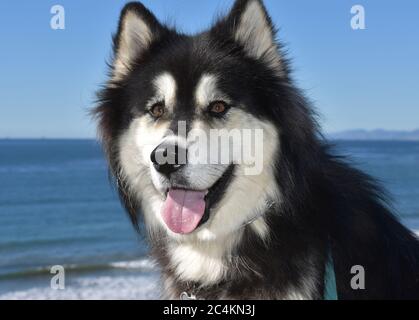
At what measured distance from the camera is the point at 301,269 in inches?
139

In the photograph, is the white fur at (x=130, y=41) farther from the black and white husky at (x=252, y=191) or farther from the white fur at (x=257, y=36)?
the white fur at (x=257, y=36)

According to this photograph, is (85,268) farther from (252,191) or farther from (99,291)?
(252,191)

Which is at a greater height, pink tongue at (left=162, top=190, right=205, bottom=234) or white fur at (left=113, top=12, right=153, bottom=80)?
white fur at (left=113, top=12, right=153, bottom=80)

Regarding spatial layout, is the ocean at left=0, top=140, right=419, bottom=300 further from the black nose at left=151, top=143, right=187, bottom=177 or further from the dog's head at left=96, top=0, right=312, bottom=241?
the black nose at left=151, top=143, right=187, bottom=177

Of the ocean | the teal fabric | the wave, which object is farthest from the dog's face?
the wave

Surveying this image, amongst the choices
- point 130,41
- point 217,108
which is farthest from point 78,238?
point 217,108

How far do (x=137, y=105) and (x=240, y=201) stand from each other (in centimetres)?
87

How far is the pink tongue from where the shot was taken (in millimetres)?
3559

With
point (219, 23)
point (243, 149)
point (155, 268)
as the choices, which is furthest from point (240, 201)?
point (219, 23)

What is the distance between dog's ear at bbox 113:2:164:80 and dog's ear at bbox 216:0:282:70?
0.52m

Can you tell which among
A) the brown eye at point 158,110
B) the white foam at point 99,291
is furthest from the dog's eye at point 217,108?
the white foam at point 99,291

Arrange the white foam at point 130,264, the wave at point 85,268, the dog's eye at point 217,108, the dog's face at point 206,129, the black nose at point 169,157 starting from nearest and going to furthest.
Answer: the black nose at point 169,157 → the dog's face at point 206,129 → the dog's eye at point 217,108 → the wave at point 85,268 → the white foam at point 130,264

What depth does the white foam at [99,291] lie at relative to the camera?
31.4ft

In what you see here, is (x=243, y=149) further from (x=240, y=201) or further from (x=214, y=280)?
(x=214, y=280)
